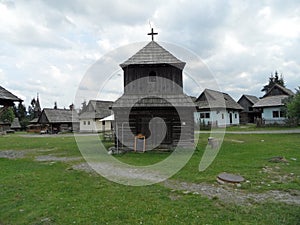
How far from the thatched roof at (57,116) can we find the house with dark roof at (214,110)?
2315cm

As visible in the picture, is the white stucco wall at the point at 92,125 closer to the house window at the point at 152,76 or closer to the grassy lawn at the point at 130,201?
the house window at the point at 152,76

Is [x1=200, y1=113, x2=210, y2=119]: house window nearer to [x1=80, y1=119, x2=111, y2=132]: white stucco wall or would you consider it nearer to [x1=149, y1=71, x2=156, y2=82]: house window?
[x1=80, y1=119, x2=111, y2=132]: white stucco wall

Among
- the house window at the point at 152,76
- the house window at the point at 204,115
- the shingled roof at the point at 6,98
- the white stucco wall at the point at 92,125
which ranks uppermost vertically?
the house window at the point at 152,76

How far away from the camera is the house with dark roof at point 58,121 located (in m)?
49.6

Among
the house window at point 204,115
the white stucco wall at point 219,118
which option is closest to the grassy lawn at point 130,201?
the white stucco wall at point 219,118

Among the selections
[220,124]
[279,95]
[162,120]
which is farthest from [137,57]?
[279,95]

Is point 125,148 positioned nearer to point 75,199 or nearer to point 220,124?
point 75,199

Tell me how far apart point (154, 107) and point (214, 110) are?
1043 inches

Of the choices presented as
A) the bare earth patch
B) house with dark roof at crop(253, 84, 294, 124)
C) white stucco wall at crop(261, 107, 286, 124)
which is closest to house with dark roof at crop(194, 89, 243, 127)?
house with dark roof at crop(253, 84, 294, 124)

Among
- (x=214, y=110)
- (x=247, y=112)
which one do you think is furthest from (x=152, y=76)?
(x=247, y=112)

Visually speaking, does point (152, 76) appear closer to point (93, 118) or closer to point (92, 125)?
point (93, 118)

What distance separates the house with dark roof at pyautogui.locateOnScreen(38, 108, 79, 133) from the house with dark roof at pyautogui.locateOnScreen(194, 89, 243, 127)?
75.9ft

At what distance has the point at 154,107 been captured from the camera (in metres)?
15.7

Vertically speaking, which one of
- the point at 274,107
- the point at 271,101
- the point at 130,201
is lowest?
the point at 130,201
